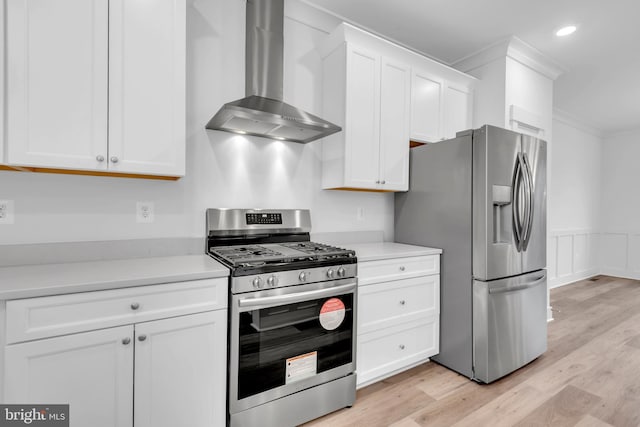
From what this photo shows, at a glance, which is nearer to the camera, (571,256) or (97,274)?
(97,274)

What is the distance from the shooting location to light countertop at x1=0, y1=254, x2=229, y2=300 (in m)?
1.25

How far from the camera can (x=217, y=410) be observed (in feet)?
5.24

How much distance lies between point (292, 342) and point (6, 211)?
5.48 feet

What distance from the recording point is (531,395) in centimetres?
215

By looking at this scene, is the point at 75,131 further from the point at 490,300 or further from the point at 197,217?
the point at 490,300

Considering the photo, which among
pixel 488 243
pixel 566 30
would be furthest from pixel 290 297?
pixel 566 30

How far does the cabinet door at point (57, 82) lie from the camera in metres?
1.40

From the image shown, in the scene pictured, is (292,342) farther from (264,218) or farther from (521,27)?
(521,27)

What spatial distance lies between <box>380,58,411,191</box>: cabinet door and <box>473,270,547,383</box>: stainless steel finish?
1.06 metres

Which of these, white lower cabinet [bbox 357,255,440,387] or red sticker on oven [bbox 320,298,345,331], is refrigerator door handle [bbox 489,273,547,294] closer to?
white lower cabinet [bbox 357,255,440,387]

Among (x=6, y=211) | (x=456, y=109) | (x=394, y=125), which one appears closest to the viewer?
(x=6, y=211)

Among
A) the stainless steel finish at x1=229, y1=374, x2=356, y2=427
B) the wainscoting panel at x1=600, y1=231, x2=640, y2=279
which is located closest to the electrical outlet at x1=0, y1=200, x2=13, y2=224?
the stainless steel finish at x1=229, y1=374, x2=356, y2=427

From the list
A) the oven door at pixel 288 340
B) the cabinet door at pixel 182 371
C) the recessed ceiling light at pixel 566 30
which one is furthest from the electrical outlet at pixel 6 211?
the recessed ceiling light at pixel 566 30

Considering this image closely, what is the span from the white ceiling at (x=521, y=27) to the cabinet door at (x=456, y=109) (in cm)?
46
